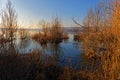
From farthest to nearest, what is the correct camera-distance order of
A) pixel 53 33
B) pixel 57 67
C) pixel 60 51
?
pixel 53 33, pixel 60 51, pixel 57 67

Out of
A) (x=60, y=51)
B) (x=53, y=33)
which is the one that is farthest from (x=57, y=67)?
(x=53, y=33)

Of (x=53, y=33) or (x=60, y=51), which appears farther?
(x=53, y=33)

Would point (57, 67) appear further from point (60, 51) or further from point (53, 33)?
point (53, 33)

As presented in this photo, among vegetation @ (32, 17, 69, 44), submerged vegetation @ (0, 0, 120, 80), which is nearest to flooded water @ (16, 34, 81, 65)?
submerged vegetation @ (0, 0, 120, 80)

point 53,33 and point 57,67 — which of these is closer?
point 57,67

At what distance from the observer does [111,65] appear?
5.92 m

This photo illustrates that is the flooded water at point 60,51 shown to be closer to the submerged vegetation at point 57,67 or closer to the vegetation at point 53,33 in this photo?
the submerged vegetation at point 57,67

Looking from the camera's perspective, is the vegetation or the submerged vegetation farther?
the vegetation

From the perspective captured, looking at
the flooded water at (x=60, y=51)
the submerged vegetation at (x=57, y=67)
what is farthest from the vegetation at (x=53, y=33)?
the submerged vegetation at (x=57, y=67)

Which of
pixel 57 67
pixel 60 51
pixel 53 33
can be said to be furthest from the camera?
pixel 53 33


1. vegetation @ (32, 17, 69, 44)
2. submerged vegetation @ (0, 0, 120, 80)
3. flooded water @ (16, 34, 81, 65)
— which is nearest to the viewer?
submerged vegetation @ (0, 0, 120, 80)

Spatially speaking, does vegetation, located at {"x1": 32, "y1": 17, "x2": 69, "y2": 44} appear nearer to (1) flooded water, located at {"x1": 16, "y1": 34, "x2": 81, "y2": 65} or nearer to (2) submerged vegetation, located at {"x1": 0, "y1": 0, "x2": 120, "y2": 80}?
(1) flooded water, located at {"x1": 16, "y1": 34, "x2": 81, "y2": 65}

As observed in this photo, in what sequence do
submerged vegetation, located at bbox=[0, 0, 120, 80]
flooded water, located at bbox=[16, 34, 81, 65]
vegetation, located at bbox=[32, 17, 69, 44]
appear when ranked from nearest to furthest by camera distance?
submerged vegetation, located at bbox=[0, 0, 120, 80] < flooded water, located at bbox=[16, 34, 81, 65] < vegetation, located at bbox=[32, 17, 69, 44]

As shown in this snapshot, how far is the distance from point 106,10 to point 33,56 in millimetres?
3284
